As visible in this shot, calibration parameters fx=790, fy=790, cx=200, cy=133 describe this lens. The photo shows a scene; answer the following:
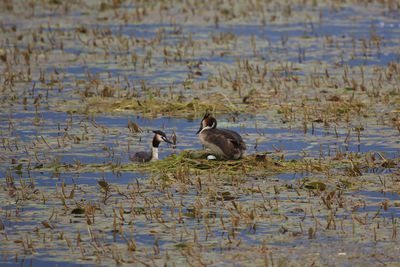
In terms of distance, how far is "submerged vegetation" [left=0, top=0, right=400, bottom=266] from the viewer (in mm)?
6742

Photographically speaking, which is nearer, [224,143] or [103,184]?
[103,184]

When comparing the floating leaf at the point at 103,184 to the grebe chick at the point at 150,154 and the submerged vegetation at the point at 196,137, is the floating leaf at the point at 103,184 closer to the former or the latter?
the submerged vegetation at the point at 196,137

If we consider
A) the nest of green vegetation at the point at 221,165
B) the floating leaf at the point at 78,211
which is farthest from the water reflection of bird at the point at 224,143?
the floating leaf at the point at 78,211

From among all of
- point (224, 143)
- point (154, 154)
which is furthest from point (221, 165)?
point (154, 154)

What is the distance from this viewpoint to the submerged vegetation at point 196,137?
22.1 ft

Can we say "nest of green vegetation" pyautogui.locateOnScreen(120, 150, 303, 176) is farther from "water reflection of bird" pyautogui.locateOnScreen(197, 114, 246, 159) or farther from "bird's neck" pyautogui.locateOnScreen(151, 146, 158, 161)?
"bird's neck" pyautogui.locateOnScreen(151, 146, 158, 161)

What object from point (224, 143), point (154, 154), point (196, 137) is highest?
point (224, 143)

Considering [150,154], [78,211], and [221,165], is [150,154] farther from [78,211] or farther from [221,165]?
[78,211]

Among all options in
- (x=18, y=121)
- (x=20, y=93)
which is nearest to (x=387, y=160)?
(x=18, y=121)

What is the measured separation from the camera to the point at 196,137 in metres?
11.0

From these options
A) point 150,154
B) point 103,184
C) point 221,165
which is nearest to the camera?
point 103,184

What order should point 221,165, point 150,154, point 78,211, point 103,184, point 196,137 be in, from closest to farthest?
point 78,211, point 103,184, point 221,165, point 150,154, point 196,137

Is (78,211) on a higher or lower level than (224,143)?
lower

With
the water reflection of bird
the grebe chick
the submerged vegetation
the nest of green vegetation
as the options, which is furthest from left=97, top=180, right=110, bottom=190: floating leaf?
the water reflection of bird
